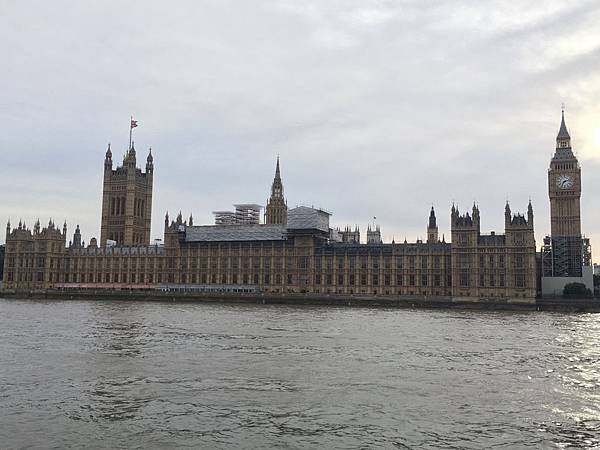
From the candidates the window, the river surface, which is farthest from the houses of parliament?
the river surface

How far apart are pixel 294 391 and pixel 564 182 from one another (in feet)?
380

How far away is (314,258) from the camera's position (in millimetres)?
124000

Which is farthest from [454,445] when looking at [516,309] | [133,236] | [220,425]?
[133,236]

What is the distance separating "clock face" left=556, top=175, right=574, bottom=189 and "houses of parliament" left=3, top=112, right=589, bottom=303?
202 millimetres

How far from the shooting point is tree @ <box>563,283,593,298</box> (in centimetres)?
10181

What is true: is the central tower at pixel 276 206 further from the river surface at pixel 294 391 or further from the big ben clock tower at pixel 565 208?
the river surface at pixel 294 391

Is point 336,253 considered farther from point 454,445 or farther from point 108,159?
point 454,445

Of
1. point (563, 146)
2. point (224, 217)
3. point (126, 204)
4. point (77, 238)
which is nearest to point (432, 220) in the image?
point (563, 146)

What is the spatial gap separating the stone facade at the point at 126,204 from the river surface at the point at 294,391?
120m

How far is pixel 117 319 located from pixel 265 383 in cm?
4046

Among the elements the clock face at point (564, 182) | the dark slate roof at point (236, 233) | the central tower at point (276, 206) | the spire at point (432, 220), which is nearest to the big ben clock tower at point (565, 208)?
the clock face at point (564, 182)

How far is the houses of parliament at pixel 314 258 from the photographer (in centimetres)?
10819

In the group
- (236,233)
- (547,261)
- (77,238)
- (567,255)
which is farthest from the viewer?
(77,238)

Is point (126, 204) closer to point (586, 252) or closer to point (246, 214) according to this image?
point (246, 214)
